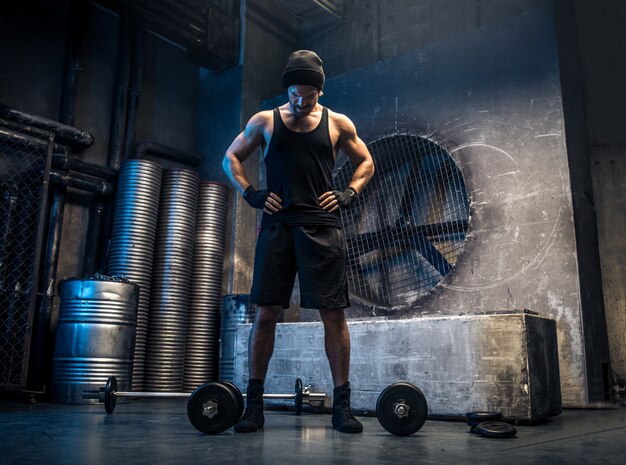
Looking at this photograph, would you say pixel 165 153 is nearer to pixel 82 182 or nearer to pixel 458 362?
pixel 82 182

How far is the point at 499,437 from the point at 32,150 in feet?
12.2

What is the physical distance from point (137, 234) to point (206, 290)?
78 cm

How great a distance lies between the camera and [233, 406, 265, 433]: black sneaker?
89.6 inches

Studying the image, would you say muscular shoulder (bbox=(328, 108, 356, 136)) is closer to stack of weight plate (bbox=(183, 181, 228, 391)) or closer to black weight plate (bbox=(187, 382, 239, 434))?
black weight plate (bbox=(187, 382, 239, 434))

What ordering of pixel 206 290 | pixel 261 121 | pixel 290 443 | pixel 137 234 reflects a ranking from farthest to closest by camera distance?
pixel 206 290 → pixel 137 234 → pixel 261 121 → pixel 290 443

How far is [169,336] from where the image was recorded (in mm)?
4844

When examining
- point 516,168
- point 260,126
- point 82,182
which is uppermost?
point 82,182

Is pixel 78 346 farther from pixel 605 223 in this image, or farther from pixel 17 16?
pixel 605 223

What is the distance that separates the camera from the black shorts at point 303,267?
2.37 meters

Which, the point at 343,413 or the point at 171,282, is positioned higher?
the point at 171,282

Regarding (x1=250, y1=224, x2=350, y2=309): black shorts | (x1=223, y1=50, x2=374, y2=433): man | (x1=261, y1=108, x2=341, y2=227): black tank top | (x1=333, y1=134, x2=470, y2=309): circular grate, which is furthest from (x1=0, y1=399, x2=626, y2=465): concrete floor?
(x1=333, y1=134, x2=470, y2=309): circular grate

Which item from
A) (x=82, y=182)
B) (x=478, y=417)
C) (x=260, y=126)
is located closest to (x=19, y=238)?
(x=82, y=182)

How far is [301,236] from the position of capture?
2404mm

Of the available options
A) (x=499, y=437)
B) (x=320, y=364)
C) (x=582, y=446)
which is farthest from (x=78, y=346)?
(x=582, y=446)
